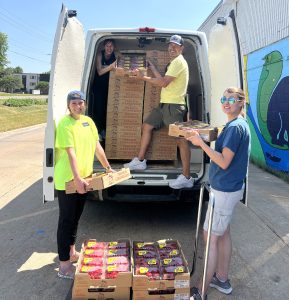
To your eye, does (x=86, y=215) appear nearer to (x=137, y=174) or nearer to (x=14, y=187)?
(x=137, y=174)

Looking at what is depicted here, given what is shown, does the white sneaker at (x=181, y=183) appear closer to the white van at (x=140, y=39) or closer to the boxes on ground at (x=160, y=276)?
the white van at (x=140, y=39)

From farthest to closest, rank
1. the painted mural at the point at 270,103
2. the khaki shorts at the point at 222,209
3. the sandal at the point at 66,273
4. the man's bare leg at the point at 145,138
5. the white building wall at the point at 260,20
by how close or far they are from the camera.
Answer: the white building wall at the point at 260,20 < the painted mural at the point at 270,103 < the man's bare leg at the point at 145,138 < the sandal at the point at 66,273 < the khaki shorts at the point at 222,209

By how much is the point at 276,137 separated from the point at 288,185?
1.61 meters

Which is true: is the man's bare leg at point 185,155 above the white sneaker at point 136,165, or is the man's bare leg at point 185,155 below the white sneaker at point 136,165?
above

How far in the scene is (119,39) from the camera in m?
5.80

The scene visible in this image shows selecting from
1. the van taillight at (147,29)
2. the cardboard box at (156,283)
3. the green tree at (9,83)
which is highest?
the van taillight at (147,29)

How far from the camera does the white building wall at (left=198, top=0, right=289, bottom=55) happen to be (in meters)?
8.91

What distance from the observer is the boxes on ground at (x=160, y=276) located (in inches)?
125

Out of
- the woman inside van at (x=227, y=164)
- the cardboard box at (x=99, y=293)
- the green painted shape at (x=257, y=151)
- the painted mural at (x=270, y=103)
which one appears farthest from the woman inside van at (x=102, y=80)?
the green painted shape at (x=257, y=151)

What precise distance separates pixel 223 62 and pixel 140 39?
130 centimetres

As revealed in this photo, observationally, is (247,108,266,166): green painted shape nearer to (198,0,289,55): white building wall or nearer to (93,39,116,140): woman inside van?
(198,0,289,55): white building wall


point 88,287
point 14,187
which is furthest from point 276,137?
point 88,287

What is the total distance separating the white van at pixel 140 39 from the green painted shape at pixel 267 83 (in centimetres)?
416

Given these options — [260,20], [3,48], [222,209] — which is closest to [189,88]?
[222,209]
